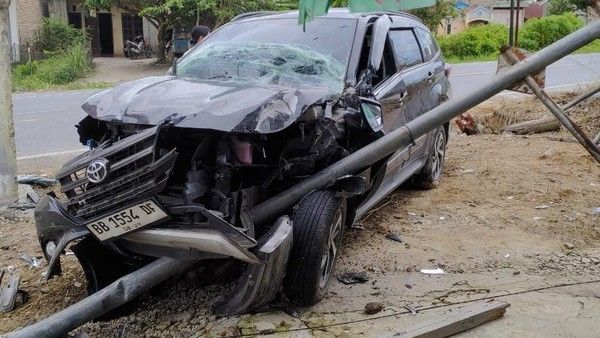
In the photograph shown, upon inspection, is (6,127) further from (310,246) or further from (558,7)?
(558,7)

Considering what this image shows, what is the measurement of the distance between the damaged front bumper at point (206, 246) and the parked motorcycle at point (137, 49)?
28616 mm

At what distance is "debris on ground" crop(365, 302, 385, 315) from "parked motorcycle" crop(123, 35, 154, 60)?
1134 inches

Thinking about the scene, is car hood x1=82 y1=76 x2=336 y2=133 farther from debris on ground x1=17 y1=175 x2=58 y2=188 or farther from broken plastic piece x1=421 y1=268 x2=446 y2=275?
debris on ground x1=17 y1=175 x2=58 y2=188

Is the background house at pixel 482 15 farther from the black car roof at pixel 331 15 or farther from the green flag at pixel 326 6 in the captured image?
the green flag at pixel 326 6

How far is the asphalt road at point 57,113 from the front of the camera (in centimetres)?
944

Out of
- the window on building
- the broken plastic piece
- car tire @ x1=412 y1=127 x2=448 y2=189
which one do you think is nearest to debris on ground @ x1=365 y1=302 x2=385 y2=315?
the broken plastic piece

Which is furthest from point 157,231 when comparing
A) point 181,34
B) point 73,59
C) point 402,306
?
point 181,34

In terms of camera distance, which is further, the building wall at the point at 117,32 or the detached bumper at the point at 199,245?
the building wall at the point at 117,32

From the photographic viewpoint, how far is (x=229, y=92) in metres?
4.02

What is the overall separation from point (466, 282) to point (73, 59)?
21.1m

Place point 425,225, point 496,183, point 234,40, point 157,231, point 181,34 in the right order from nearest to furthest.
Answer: point 157,231, point 234,40, point 425,225, point 496,183, point 181,34

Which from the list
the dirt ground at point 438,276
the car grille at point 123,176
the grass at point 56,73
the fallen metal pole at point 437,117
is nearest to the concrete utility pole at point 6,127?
the dirt ground at point 438,276

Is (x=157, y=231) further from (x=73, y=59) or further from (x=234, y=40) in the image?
(x=73, y=59)

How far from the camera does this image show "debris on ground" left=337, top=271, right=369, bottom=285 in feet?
14.9
